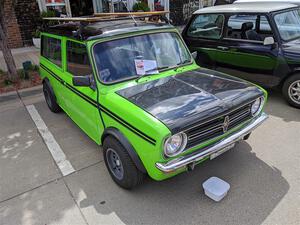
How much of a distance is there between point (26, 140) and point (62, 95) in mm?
964

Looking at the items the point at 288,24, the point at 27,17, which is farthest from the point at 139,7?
the point at 288,24

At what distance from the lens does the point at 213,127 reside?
274 centimetres

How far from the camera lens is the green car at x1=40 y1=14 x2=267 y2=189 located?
255 cm

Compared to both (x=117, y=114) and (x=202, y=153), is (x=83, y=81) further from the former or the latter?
(x=202, y=153)

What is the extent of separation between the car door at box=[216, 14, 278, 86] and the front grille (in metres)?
2.38

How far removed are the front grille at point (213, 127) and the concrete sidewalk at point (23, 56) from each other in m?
6.89

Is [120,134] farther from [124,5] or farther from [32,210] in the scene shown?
[124,5]

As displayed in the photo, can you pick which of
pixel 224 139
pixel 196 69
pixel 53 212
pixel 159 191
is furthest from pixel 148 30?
pixel 53 212

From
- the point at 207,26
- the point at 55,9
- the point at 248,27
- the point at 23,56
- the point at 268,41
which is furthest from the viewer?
the point at 55,9

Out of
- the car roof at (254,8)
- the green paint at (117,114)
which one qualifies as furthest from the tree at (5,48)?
the car roof at (254,8)

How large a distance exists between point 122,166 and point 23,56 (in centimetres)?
761

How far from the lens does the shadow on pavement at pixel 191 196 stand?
2.71 m

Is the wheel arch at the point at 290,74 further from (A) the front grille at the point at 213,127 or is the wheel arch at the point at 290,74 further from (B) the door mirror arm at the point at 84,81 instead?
(B) the door mirror arm at the point at 84,81

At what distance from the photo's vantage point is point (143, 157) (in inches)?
104
